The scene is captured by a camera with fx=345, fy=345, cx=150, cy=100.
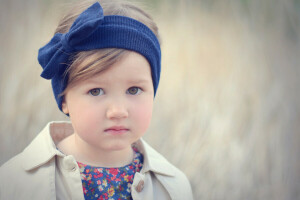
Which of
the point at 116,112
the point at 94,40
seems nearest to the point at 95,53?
the point at 94,40

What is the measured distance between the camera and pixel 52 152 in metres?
1.69

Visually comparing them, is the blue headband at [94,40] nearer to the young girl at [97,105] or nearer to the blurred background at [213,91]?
the young girl at [97,105]

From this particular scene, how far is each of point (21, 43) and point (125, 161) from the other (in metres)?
1.76

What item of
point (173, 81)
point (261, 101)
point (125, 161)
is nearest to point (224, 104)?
point (261, 101)

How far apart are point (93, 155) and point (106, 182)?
15 centimetres

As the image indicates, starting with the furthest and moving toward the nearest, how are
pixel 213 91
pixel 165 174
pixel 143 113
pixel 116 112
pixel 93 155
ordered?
pixel 213 91 → pixel 165 174 → pixel 93 155 → pixel 143 113 → pixel 116 112

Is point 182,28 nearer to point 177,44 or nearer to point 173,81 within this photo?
point 177,44

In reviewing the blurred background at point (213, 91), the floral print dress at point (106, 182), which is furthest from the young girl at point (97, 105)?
the blurred background at point (213, 91)

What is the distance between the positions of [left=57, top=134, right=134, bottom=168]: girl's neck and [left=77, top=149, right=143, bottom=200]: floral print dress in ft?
0.10

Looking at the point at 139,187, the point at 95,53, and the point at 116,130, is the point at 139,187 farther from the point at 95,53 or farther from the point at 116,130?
the point at 95,53

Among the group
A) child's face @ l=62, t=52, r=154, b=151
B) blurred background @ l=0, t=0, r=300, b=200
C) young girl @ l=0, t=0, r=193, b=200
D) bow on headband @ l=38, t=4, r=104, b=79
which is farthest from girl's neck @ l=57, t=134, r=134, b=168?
blurred background @ l=0, t=0, r=300, b=200

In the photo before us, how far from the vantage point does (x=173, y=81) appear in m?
3.36

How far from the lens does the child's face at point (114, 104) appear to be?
1551 millimetres

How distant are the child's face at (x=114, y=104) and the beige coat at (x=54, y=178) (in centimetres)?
20
